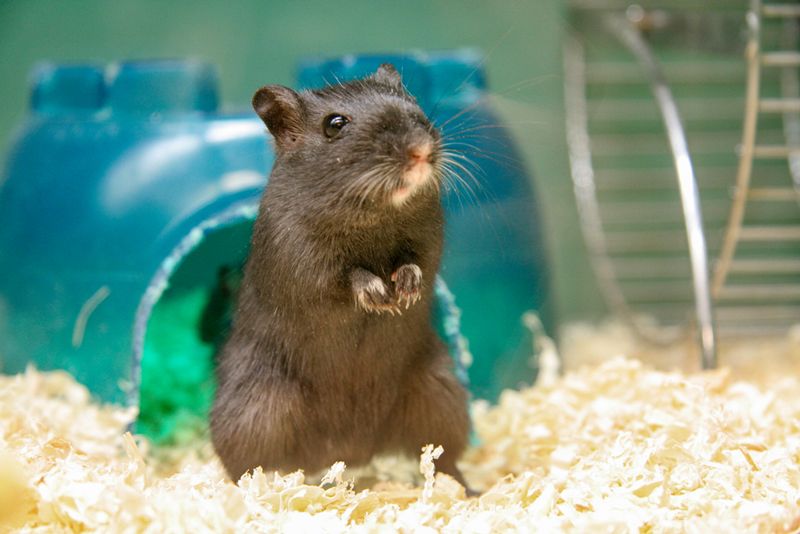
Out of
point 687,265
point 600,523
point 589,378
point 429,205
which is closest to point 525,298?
point 589,378

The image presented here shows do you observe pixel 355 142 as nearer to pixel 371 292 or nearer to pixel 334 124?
pixel 334 124

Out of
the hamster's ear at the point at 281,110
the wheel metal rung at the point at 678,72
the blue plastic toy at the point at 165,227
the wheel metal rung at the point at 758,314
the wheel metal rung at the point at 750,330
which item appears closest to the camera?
the hamster's ear at the point at 281,110

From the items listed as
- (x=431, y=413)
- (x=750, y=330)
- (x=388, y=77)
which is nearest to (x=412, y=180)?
(x=388, y=77)

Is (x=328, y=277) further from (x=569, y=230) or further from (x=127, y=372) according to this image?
(x=569, y=230)

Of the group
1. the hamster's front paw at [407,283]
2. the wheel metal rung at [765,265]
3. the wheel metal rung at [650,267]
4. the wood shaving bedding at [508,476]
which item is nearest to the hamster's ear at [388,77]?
the hamster's front paw at [407,283]

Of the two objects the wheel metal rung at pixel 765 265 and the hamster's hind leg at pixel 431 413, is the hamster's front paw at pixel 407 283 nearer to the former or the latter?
the hamster's hind leg at pixel 431 413

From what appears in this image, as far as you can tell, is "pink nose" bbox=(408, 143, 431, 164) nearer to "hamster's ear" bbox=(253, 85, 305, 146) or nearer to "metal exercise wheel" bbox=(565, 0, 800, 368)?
"hamster's ear" bbox=(253, 85, 305, 146)
